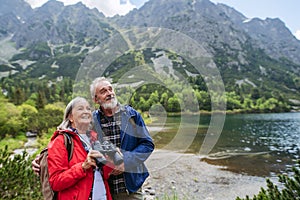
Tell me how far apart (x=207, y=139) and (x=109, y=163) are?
3413cm

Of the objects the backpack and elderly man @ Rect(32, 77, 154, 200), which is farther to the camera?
elderly man @ Rect(32, 77, 154, 200)

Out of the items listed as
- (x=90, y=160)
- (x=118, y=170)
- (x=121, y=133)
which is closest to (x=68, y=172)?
(x=90, y=160)

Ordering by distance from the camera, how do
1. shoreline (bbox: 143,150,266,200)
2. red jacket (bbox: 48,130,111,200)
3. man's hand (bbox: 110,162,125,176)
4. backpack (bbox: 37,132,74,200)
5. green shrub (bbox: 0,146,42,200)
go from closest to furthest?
red jacket (bbox: 48,130,111,200)
backpack (bbox: 37,132,74,200)
man's hand (bbox: 110,162,125,176)
green shrub (bbox: 0,146,42,200)
shoreline (bbox: 143,150,266,200)

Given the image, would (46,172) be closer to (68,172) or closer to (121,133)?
(68,172)

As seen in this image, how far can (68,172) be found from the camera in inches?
92.7

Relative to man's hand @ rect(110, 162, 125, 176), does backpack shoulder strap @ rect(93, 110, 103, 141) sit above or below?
above

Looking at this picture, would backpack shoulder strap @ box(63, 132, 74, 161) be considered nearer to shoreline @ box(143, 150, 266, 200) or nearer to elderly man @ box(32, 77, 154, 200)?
elderly man @ box(32, 77, 154, 200)

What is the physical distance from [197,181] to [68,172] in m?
13.7

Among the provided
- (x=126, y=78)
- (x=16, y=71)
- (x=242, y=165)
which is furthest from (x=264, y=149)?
(x=16, y=71)

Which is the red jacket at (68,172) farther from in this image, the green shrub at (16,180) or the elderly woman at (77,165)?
the green shrub at (16,180)

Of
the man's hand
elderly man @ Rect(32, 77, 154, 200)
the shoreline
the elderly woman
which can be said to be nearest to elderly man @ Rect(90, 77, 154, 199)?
elderly man @ Rect(32, 77, 154, 200)

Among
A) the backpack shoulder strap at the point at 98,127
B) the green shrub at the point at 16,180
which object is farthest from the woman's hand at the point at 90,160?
the green shrub at the point at 16,180

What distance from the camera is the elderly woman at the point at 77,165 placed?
2.36 m

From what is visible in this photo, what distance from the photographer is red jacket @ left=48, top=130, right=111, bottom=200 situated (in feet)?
Result: 7.71
